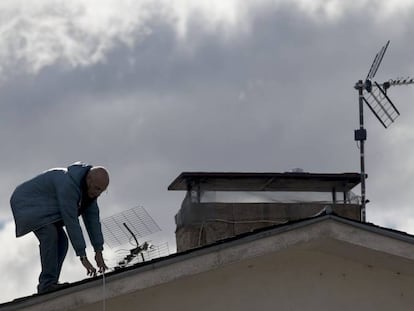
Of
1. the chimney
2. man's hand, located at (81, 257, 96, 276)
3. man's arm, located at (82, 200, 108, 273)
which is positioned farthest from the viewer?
the chimney

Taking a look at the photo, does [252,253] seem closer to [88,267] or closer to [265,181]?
[88,267]

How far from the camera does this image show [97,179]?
13039 millimetres

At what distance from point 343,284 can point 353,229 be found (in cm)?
74

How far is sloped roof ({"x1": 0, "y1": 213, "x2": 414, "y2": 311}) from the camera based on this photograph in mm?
11556

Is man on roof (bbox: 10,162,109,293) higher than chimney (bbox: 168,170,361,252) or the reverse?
the reverse

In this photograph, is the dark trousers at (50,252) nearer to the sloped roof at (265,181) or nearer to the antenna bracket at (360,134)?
the sloped roof at (265,181)

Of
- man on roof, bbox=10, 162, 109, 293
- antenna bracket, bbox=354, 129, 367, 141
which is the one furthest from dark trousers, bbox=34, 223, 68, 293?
antenna bracket, bbox=354, 129, 367, 141

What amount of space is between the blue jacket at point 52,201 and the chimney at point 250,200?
6892 mm

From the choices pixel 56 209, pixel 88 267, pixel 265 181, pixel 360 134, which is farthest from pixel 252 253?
pixel 360 134

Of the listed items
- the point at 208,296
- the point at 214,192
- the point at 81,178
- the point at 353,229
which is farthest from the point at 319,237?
the point at 214,192

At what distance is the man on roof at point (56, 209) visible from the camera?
12766mm

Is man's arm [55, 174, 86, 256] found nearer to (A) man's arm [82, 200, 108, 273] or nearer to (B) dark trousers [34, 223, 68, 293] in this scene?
(B) dark trousers [34, 223, 68, 293]

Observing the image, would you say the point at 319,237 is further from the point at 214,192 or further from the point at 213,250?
→ the point at 214,192

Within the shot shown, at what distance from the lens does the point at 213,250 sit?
1202 cm
